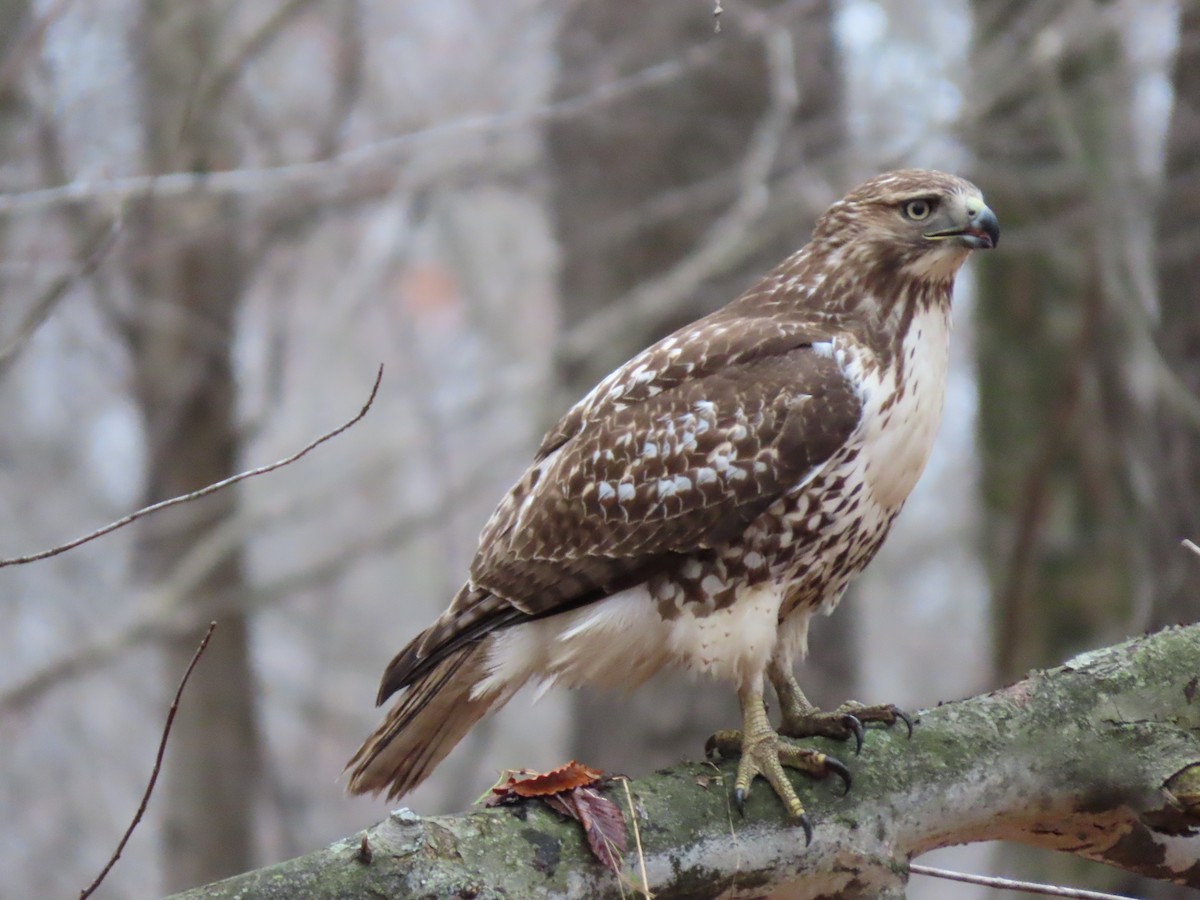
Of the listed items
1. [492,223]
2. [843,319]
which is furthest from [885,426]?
[492,223]

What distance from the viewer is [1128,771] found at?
2.98 m

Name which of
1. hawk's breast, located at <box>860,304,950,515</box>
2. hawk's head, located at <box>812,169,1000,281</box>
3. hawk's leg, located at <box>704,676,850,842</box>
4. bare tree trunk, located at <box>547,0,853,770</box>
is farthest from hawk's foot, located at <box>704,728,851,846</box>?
bare tree trunk, located at <box>547,0,853,770</box>

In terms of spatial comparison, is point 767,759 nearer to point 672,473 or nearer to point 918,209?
point 672,473

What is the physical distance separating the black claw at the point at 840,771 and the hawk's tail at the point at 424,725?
85 centimetres

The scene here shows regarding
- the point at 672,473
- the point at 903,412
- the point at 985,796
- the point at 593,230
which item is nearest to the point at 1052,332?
the point at 593,230

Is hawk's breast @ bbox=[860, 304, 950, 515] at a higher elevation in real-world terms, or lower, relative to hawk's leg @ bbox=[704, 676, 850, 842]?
higher

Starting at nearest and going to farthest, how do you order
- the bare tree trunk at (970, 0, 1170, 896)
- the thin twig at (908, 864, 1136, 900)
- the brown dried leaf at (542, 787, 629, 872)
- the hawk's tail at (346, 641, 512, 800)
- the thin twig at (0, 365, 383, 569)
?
the thin twig at (0, 365, 383, 569) → the thin twig at (908, 864, 1136, 900) → the brown dried leaf at (542, 787, 629, 872) → the hawk's tail at (346, 641, 512, 800) → the bare tree trunk at (970, 0, 1170, 896)

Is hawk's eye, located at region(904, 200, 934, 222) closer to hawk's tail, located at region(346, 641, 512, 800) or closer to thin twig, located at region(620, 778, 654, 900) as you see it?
hawk's tail, located at region(346, 641, 512, 800)

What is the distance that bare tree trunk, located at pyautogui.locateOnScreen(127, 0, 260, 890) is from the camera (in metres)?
7.17

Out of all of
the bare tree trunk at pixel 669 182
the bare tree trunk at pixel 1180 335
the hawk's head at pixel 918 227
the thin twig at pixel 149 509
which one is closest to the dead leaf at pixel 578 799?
the thin twig at pixel 149 509

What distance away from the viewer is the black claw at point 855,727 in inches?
122

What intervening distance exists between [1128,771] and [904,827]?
0.48 meters

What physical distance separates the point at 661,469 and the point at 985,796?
3.21 feet

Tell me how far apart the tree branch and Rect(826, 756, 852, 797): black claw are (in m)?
0.02
